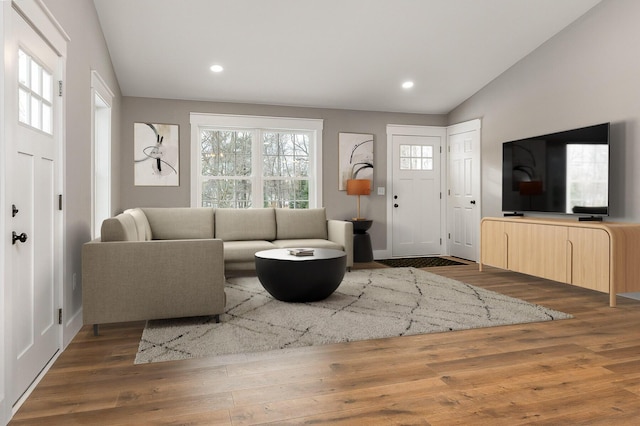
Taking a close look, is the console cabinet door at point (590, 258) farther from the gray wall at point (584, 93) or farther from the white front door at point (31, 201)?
the white front door at point (31, 201)

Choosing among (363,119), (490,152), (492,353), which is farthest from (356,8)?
(492,353)

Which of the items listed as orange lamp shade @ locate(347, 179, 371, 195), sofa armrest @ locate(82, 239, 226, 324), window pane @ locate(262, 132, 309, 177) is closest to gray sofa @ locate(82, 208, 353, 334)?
sofa armrest @ locate(82, 239, 226, 324)

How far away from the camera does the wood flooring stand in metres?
1.80

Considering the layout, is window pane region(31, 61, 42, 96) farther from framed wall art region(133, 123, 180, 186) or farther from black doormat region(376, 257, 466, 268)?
black doormat region(376, 257, 466, 268)

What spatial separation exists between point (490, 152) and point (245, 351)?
4566mm

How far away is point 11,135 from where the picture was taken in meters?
1.85

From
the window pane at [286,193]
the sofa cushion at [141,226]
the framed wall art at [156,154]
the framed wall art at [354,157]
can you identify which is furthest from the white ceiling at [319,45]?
the sofa cushion at [141,226]

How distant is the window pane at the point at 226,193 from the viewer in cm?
596

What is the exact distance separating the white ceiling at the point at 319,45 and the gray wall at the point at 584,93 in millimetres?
213

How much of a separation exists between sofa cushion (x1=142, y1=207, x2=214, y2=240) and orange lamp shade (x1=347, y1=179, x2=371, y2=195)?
75.6 inches

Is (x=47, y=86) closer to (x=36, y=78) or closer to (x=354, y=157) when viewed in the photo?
(x=36, y=78)

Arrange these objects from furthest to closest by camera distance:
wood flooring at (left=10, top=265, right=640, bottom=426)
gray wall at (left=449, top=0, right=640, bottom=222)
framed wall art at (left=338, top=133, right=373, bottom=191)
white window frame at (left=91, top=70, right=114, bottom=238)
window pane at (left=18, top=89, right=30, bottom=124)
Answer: framed wall art at (left=338, top=133, right=373, bottom=191)
white window frame at (left=91, top=70, right=114, bottom=238)
gray wall at (left=449, top=0, right=640, bottom=222)
window pane at (left=18, top=89, right=30, bottom=124)
wood flooring at (left=10, top=265, right=640, bottom=426)

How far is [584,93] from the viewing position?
4484 mm

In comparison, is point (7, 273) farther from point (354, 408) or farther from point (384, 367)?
point (384, 367)
